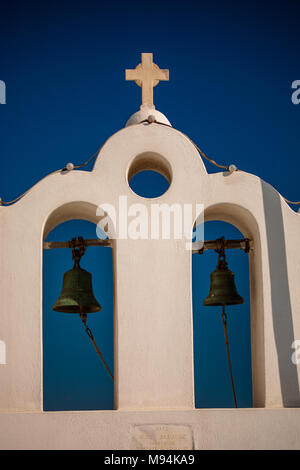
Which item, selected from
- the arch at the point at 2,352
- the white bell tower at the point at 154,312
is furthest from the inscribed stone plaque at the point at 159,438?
the arch at the point at 2,352

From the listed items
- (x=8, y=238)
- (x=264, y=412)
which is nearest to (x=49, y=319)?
(x=8, y=238)

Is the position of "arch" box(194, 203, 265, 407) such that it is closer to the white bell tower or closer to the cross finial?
the white bell tower

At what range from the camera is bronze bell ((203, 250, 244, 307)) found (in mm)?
8164

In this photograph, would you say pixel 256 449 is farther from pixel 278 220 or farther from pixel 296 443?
pixel 278 220

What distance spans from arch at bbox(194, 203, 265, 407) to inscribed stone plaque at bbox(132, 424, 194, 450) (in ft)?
2.97

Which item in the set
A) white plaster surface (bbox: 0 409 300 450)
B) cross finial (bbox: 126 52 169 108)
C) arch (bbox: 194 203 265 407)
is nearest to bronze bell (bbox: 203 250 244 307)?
arch (bbox: 194 203 265 407)

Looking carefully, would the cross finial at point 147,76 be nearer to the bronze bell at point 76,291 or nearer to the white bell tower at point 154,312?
the white bell tower at point 154,312

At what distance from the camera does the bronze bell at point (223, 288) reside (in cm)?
816

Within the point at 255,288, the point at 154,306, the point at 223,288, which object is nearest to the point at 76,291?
the point at 154,306

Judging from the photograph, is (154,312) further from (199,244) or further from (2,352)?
(2,352)

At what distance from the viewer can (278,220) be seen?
25.0 ft

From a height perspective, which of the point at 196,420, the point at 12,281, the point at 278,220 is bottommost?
the point at 196,420

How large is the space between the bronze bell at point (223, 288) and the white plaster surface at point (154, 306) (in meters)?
0.39
